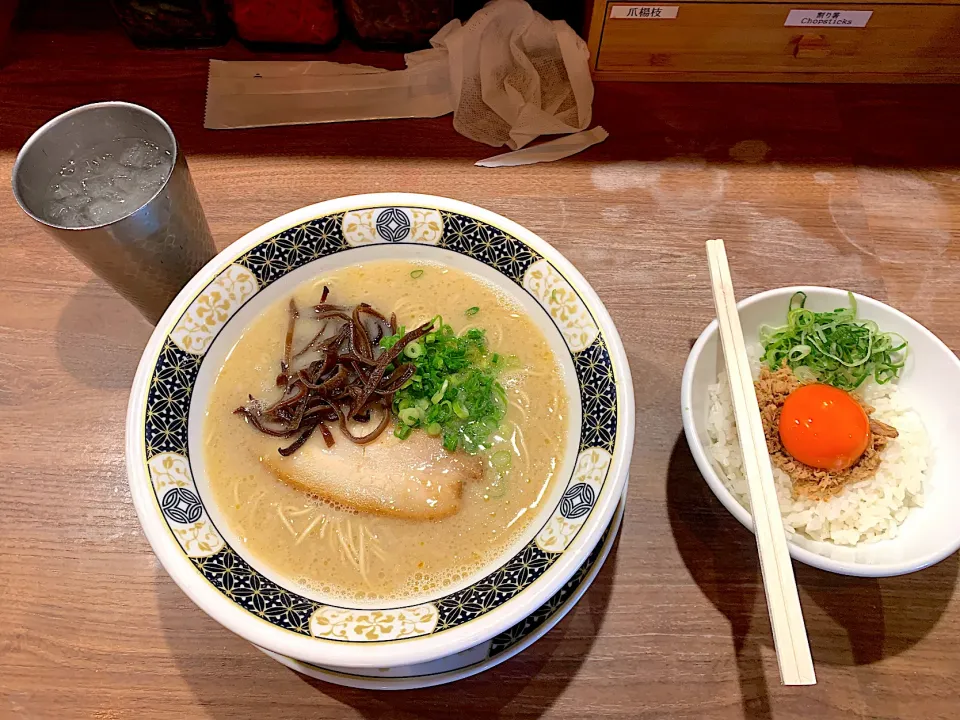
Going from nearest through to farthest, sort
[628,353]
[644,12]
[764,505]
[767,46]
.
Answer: [764,505] → [628,353] → [644,12] → [767,46]

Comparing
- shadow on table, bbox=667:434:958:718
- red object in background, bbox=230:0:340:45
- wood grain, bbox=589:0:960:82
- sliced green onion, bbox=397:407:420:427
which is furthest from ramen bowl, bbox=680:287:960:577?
red object in background, bbox=230:0:340:45

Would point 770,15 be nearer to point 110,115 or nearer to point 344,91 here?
point 344,91

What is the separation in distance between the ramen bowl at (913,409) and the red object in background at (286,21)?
1594 mm

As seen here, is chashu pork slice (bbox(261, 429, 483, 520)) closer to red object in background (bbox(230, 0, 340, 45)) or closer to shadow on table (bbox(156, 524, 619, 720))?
shadow on table (bbox(156, 524, 619, 720))

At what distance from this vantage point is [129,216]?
1.34 meters

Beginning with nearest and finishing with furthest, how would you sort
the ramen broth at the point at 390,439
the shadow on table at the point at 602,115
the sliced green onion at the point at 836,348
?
the ramen broth at the point at 390,439
the sliced green onion at the point at 836,348
the shadow on table at the point at 602,115

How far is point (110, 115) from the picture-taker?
1525 mm

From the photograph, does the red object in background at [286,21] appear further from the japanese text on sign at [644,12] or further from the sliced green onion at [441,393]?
the sliced green onion at [441,393]

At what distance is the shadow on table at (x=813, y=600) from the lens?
4.57 feet

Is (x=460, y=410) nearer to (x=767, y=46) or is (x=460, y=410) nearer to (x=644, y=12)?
→ (x=644, y=12)

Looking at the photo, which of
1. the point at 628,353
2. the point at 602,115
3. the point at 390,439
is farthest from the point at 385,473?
the point at 602,115

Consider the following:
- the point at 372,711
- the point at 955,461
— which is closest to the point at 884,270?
the point at 955,461

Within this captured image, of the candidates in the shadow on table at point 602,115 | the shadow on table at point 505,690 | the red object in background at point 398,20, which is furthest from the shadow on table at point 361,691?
the red object in background at point 398,20

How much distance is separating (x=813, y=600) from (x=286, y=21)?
2232 millimetres
